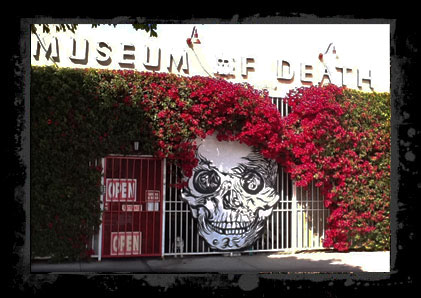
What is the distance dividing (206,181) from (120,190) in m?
1.86

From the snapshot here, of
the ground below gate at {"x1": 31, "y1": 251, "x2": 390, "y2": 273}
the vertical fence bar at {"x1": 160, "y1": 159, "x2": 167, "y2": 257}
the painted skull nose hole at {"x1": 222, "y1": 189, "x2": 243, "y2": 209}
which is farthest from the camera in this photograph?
the painted skull nose hole at {"x1": 222, "y1": 189, "x2": 243, "y2": 209}

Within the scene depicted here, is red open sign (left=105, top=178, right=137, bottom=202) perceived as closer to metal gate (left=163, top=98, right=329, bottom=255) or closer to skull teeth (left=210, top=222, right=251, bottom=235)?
metal gate (left=163, top=98, right=329, bottom=255)

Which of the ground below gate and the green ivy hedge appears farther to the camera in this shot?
the green ivy hedge

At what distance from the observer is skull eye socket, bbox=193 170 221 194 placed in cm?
883

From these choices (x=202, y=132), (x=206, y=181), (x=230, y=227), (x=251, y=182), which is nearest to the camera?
(x=202, y=132)

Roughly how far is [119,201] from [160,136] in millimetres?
1545

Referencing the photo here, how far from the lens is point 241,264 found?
8.05m

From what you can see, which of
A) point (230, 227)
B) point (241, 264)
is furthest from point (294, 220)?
point (241, 264)

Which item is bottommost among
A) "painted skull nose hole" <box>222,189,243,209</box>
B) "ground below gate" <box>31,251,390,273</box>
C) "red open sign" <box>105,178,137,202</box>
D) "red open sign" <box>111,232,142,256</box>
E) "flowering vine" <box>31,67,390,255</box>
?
Answer: "ground below gate" <box>31,251,390,273</box>

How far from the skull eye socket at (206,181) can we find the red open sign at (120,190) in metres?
1.34

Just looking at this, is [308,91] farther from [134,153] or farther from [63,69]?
[63,69]

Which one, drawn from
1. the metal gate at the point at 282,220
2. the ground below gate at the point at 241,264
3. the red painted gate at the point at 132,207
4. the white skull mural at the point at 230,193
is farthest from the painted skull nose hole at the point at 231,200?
the red painted gate at the point at 132,207

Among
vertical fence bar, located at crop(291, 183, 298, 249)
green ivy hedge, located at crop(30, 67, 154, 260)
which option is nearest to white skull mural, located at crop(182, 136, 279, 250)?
vertical fence bar, located at crop(291, 183, 298, 249)

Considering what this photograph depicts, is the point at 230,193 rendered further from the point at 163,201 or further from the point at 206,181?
the point at 163,201
